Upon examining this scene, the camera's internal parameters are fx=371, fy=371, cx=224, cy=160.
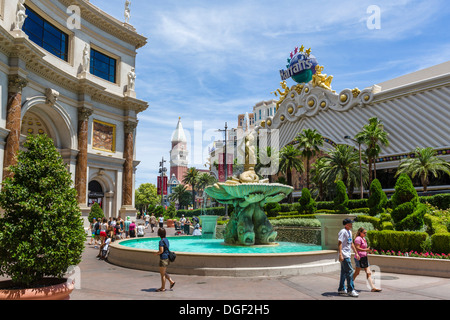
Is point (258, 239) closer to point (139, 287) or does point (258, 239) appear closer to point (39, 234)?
point (139, 287)

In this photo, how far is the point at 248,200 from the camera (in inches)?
599

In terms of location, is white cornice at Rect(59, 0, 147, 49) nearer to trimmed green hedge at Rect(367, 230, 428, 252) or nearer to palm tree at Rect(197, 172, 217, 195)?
trimmed green hedge at Rect(367, 230, 428, 252)

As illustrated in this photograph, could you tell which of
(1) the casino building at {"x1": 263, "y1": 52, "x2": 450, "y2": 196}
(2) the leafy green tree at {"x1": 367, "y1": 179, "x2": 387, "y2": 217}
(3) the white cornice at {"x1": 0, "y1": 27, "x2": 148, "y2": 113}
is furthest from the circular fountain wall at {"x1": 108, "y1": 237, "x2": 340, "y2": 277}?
(1) the casino building at {"x1": 263, "y1": 52, "x2": 450, "y2": 196}

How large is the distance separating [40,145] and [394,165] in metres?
48.9

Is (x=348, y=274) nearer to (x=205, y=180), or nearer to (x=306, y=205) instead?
(x=306, y=205)

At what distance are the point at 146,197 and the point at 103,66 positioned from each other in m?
76.1

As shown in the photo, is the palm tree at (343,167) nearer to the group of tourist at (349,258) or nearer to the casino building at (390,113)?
the casino building at (390,113)

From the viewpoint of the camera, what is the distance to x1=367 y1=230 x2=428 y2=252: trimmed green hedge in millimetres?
12375

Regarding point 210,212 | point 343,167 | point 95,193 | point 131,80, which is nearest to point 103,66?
point 131,80

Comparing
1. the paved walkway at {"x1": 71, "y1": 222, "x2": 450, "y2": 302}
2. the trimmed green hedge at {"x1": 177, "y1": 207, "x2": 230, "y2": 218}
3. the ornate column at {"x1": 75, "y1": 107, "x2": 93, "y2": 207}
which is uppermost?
the ornate column at {"x1": 75, "y1": 107, "x2": 93, "y2": 207}

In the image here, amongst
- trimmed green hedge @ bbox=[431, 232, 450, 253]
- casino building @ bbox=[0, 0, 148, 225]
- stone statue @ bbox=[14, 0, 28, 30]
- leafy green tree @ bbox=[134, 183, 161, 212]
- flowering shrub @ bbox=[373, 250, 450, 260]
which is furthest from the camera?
leafy green tree @ bbox=[134, 183, 161, 212]

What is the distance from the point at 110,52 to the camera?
36.8 meters

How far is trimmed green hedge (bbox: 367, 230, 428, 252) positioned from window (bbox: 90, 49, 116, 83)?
3076 centimetres
